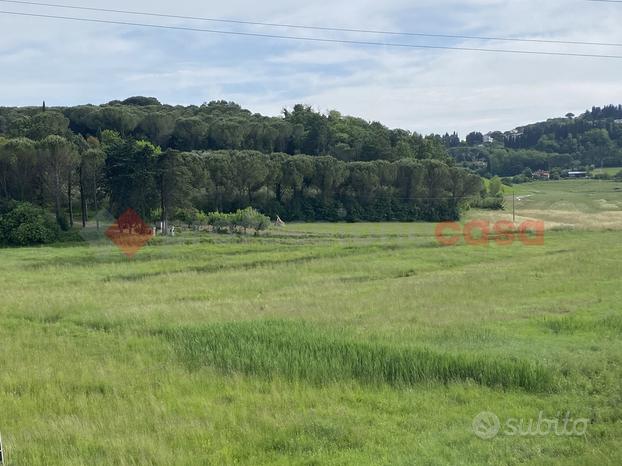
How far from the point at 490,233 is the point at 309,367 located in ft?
147

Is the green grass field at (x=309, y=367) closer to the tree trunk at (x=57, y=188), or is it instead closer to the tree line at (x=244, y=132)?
the tree trunk at (x=57, y=188)

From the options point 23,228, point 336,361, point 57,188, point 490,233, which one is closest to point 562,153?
point 490,233

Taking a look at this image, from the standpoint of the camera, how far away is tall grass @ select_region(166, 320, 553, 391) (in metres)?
12.0

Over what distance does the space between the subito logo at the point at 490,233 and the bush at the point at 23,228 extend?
98.1 ft

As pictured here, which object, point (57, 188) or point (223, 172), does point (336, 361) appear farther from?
point (223, 172)

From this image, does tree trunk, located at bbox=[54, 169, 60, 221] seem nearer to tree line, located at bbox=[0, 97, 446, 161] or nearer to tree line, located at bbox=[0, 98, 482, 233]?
tree line, located at bbox=[0, 98, 482, 233]

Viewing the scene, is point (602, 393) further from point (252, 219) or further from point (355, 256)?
point (252, 219)

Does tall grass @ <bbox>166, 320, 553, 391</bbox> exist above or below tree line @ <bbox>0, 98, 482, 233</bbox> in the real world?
below

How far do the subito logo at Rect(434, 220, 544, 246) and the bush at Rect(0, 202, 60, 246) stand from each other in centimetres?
2990

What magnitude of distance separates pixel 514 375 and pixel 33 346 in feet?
38.4

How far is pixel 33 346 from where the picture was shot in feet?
52.5

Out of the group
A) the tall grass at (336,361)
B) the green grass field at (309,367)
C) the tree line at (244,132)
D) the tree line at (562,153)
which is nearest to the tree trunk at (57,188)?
the tree line at (244,132)

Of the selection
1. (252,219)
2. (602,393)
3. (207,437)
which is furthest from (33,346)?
(252,219)

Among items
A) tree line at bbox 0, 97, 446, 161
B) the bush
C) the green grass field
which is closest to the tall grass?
the green grass field
